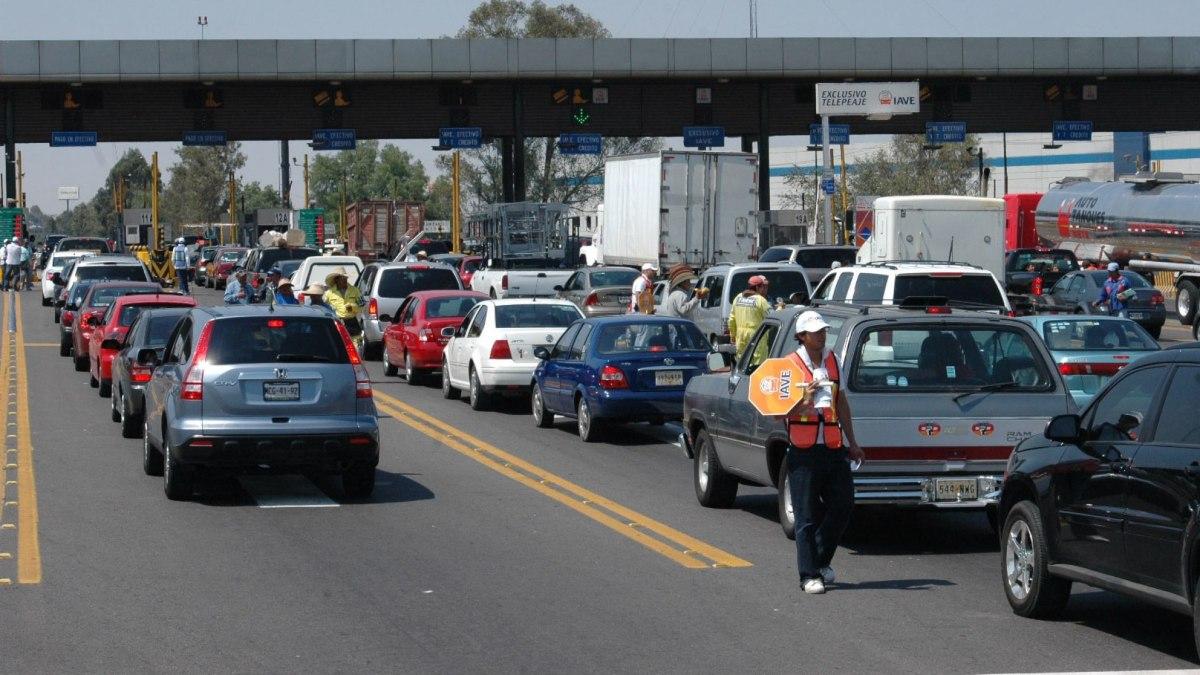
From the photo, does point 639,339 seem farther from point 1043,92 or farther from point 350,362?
point 1043,92

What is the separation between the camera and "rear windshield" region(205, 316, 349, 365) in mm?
14656

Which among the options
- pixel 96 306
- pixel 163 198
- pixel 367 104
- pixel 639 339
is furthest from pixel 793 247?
pixel 163 198

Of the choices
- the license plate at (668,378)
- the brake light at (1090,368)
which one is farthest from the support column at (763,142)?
the brake light at (1090,368)

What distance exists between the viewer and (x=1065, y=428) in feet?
29.4

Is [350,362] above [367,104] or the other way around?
the other way around

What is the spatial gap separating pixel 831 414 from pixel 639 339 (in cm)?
996

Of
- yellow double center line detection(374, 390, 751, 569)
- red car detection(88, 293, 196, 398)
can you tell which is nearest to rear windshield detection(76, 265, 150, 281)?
red car detection(88, 293, 196, 398)

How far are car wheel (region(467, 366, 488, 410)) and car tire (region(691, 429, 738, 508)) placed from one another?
9.35 metres

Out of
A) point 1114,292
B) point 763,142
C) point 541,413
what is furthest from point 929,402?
point 763,142

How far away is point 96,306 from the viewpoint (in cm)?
3025

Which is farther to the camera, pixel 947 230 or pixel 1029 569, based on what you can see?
pixel 947 230

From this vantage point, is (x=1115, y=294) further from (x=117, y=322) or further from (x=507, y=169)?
(x=507, y=169)

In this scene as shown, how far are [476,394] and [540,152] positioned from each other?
7440 cm

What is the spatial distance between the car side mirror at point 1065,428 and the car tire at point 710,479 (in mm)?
5161
